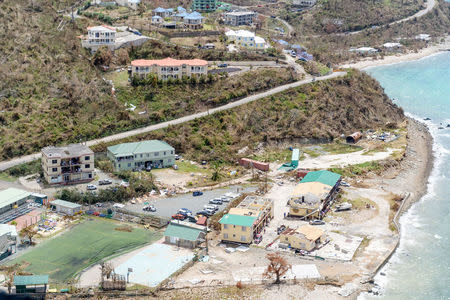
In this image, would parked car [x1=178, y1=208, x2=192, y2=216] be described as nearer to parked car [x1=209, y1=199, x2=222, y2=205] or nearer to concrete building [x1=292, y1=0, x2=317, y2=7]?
parked car [x1=209, y1=199, x2=222, y2=205]

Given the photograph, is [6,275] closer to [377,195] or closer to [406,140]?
[377,195]

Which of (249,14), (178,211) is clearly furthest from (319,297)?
(249,14)

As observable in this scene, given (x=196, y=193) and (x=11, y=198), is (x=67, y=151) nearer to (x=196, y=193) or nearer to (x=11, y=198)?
(x=11, y=198)

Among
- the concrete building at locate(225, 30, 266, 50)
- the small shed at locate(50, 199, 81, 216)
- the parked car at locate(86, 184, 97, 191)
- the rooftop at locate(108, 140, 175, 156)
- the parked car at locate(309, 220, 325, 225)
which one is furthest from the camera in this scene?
the concrete building at locate(225, 30, 266, 50)

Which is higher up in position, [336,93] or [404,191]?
[336,93]

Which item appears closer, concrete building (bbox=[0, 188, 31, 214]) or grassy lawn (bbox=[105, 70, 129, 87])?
concrete building (bbox=[0, 188, 31, 214])

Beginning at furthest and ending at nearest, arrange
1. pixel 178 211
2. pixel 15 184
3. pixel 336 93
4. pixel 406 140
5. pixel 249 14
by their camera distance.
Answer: pixel 249 14 < pixel 336 93 < pixel 406 140 < pixel 15 184 < pixel 178 211

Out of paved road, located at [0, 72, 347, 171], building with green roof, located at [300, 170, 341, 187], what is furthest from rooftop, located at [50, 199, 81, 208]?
building with green roof, located at [300, 170, 341, 187]
